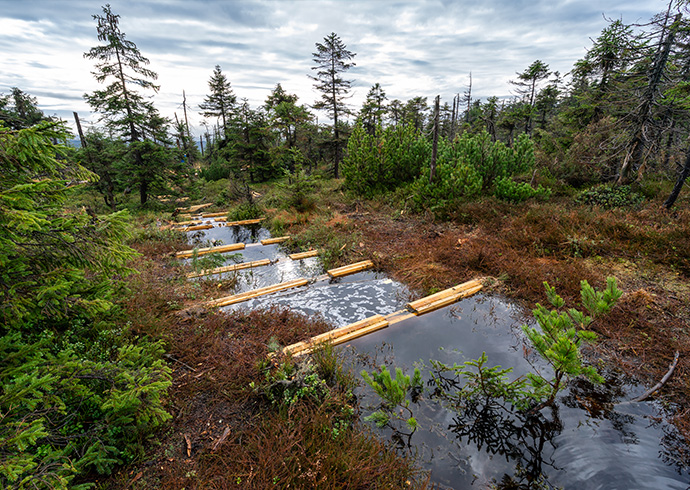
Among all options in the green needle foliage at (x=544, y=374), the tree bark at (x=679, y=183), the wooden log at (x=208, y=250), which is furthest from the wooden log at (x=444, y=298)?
the tree bark at (x=679, y=183)

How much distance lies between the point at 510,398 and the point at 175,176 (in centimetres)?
1610

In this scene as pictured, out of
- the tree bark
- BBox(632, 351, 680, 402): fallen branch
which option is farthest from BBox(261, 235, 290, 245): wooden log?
the tree bark

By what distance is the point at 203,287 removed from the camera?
18.8 ft

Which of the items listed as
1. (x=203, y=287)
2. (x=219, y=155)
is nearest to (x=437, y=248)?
(x=203, y=287)

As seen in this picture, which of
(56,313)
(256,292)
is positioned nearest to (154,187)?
(256,292)

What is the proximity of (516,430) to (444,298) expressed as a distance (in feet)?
8.55

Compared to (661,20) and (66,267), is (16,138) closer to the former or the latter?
(66,267)

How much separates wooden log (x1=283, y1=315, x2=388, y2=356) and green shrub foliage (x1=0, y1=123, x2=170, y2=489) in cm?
182

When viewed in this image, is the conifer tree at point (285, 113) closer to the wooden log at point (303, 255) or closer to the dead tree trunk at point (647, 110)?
the wooden log at point (303, 255)

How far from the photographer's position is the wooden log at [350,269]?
6.56 m

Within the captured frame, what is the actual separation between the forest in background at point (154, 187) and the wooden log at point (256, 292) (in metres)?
1.29

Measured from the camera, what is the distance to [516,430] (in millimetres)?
2881

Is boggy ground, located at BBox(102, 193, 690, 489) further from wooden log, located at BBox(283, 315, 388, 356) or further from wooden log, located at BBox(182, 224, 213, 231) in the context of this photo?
wooden log, located at BBox(182, 224, 213, 231)

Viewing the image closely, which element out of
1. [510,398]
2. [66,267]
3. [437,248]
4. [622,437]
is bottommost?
[622,437]
